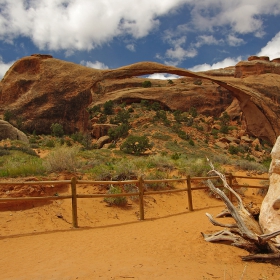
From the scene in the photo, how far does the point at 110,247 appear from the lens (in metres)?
4.97

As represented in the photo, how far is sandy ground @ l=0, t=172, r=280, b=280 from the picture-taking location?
12.3ft

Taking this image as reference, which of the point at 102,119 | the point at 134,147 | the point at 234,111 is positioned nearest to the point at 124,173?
the point at 134,147

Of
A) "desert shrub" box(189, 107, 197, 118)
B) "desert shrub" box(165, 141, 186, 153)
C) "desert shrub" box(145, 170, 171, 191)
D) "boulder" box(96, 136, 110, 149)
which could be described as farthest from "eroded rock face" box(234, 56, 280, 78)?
"desert shrub" box(145, 170, 171, 191)

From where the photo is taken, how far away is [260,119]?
21.2 meters

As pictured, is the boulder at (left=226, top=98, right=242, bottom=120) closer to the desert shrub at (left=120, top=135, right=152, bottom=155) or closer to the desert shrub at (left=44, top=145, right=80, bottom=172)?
the desert shrub at (left=120, top=135, right=152, bottom=155)

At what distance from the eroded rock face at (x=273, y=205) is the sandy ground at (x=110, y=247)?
2.13ft

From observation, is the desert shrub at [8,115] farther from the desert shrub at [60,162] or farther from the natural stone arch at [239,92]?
the desert shrub at [60,162]

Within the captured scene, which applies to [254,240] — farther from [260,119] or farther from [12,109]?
[12,109]

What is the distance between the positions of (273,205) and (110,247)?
2.86 m

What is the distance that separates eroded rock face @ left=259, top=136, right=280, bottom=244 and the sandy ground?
65 cm

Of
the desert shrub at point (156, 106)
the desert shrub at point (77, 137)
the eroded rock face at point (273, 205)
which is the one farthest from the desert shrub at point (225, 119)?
the eroded rock face at point (273, 205)

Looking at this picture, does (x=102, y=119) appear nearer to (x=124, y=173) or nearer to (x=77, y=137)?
(x=77, y=137)

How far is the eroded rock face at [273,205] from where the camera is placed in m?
4.85

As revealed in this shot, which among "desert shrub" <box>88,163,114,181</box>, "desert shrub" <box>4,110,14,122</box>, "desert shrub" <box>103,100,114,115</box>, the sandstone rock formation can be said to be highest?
"desert shrub" <box>103,100,114,115</box>
